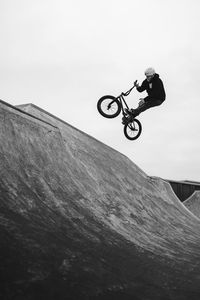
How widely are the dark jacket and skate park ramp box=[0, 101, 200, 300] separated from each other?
2520 mm

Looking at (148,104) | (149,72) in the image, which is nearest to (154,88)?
(149,72)

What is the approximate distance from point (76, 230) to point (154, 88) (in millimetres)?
4918

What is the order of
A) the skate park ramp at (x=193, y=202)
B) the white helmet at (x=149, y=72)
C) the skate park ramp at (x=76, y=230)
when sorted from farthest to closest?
1. the skate park ramp at (x=193, y=202)
2. the white helmet at (x=149, y=72)
3. the skate park ramp at (x=76, y=230)

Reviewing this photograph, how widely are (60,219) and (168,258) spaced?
2.03 m

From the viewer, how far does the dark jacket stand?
8594mm

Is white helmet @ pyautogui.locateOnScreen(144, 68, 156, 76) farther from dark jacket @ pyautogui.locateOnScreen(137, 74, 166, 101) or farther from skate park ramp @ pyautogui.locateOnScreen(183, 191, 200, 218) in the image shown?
skate park ramp @ pyautogui.locateOnScreen(183, 191, 200, 218)

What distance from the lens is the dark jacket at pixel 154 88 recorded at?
8.59m

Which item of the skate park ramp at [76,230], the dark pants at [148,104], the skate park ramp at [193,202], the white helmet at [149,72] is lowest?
the skate park ramp at [76,230]

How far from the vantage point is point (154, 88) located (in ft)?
28.4

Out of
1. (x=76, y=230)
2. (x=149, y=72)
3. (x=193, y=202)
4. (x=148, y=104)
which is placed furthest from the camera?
(x=193, y=202)

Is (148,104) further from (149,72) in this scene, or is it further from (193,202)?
(193,202)

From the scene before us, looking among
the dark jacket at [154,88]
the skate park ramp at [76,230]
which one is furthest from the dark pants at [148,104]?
the skate park ramp at [76,230]

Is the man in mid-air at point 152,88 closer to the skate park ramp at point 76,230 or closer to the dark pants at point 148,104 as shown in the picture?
the dark pants at point 148,104

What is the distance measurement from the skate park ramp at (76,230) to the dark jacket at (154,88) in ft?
8.27
